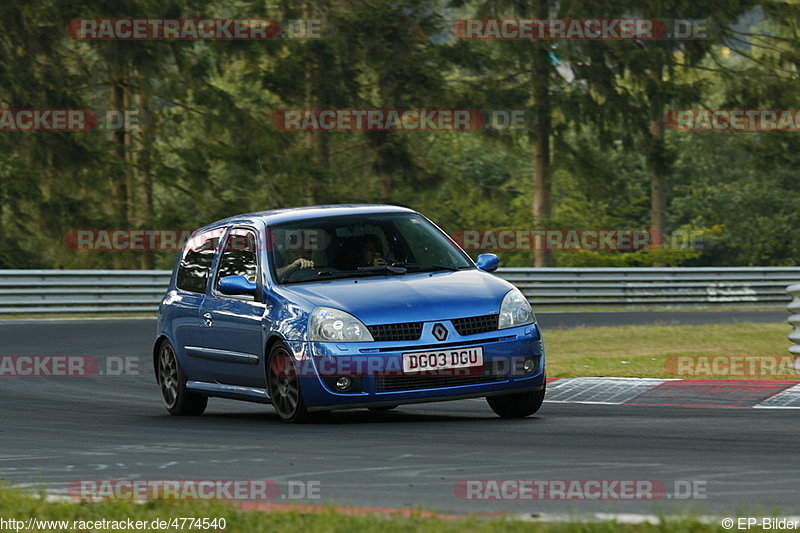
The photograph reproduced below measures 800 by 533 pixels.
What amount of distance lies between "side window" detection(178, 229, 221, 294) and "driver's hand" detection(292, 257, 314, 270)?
1313mm

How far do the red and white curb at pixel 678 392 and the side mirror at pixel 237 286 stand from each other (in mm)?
2801

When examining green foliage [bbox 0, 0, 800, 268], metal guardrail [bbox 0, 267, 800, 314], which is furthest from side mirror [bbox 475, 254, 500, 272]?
green foliage [bbox 0, 0, 800, 268]

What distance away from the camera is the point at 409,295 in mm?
10156

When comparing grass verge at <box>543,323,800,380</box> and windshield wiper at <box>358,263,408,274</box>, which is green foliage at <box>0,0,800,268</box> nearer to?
grass verge at <box>543,323,800,380</box>

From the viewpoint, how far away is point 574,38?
39.7 meters

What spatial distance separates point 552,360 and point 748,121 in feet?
85.1

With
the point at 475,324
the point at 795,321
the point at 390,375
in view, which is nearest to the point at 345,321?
the point at 390,375

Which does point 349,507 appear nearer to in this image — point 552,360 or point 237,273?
point 237,273

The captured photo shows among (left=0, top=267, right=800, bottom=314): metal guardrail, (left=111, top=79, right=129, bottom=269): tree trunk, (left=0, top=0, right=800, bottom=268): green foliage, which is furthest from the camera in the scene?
(left=111, top=79, right=129, bottom=269): tree trunk

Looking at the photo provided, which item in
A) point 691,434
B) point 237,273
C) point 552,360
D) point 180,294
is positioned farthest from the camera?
point 552,360

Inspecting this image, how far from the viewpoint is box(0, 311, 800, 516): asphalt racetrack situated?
6.86 m

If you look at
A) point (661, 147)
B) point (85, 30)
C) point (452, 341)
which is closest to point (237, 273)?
point (452, 341)

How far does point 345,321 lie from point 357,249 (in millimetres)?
1190

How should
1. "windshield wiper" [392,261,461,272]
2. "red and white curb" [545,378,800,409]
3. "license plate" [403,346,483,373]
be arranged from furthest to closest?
"red and white curb" [545,378,800,409] → "windshield wiper" [392,261,461,272] → "license plate" [403,346,483,373]
